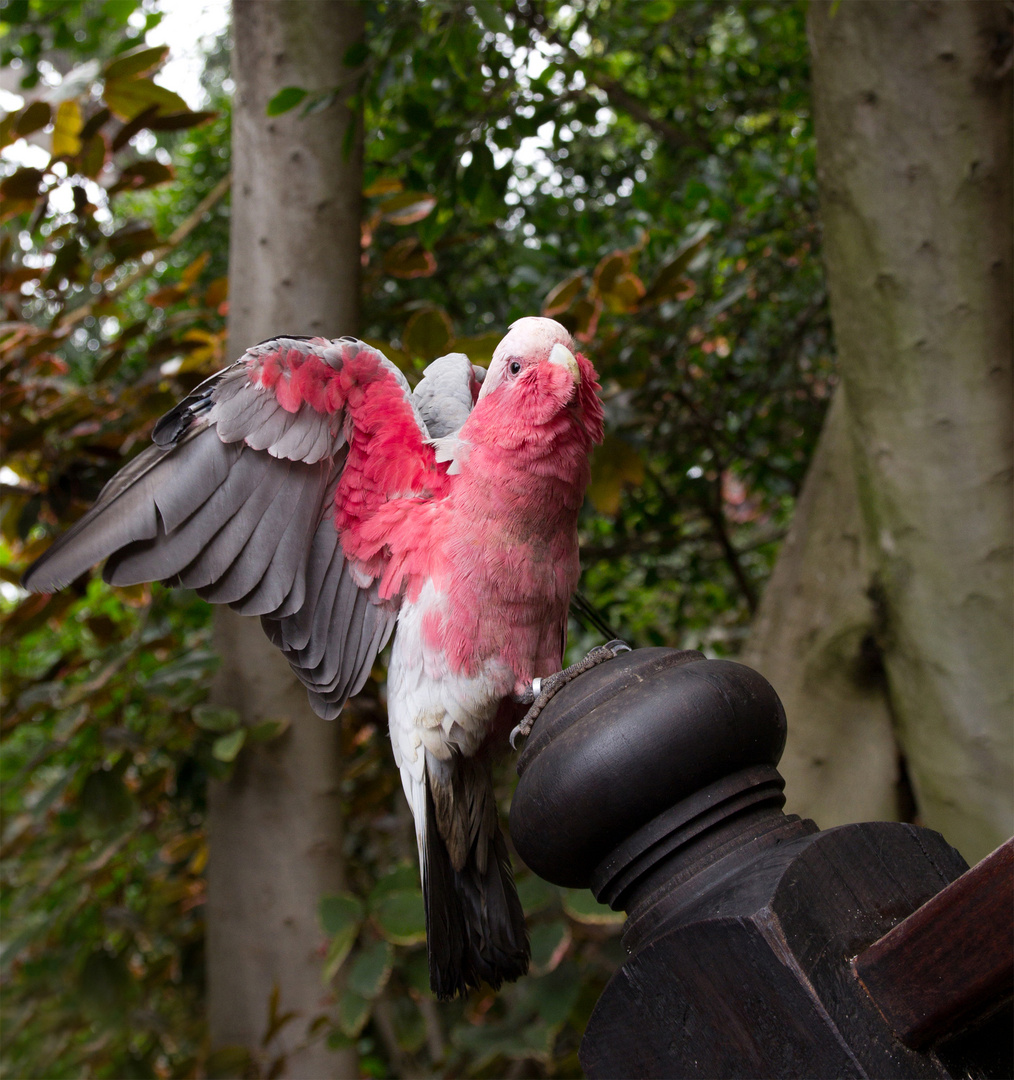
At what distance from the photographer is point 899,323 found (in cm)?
145

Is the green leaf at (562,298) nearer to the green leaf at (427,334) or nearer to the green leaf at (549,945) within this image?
the green leaf at (427,334)

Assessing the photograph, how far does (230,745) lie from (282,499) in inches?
27.1

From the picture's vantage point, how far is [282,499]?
0.99 m

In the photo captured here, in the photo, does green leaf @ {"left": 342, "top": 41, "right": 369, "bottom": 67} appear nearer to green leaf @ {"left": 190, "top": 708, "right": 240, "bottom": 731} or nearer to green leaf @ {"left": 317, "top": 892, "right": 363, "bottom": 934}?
green leaf @ {"left": 190, "top": 708, "right": 240, "bottom": 731}

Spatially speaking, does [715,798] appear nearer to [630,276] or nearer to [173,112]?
[630,276]

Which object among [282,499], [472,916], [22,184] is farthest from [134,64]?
[472,916]

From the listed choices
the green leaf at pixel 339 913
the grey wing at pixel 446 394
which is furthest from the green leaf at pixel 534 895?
the grey wing at pixel 446 394

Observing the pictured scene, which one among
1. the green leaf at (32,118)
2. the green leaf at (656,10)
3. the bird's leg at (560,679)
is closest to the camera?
the bird's leg at (560,679)

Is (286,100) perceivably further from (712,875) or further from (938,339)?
(712,875)

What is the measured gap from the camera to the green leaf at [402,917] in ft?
4.72

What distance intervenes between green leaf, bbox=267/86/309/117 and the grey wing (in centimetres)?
44

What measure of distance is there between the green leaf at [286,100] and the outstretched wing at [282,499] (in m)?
0.51

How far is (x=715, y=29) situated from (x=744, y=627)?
2138 mm

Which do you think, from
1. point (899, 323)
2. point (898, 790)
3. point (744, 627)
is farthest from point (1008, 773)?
point (744, 627)
